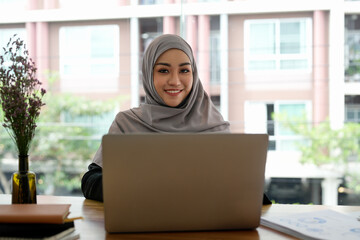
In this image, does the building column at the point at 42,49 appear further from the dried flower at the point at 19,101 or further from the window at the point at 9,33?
the dried flower at the point at 19,101

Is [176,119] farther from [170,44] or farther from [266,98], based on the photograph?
[266,98]

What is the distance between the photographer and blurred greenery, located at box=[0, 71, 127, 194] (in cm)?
373

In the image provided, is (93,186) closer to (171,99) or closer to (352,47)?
(171,99)

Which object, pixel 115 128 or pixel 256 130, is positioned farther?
pixel 256 130

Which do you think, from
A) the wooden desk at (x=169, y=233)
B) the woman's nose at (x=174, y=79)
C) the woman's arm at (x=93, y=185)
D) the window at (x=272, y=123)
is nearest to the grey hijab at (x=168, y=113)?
the woman's nose at (x=174, y=79)

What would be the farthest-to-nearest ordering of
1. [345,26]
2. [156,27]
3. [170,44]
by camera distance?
[156,27] → [345,26] → [170,44]

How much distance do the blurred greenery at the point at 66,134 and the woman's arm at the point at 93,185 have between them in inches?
90.5

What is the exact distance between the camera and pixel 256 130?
351 centimetres

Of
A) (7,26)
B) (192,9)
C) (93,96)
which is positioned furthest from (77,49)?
(192,9)

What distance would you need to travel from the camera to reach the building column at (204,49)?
11.6ft

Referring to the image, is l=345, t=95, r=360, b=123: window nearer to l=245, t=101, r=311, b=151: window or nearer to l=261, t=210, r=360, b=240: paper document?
l=245, t=101, r=311, b=151: window

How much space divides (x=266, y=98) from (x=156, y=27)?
3.57 ft

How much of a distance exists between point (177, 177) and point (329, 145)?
283 centimetres

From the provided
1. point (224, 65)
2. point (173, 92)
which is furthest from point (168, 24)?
point (173, 92)
